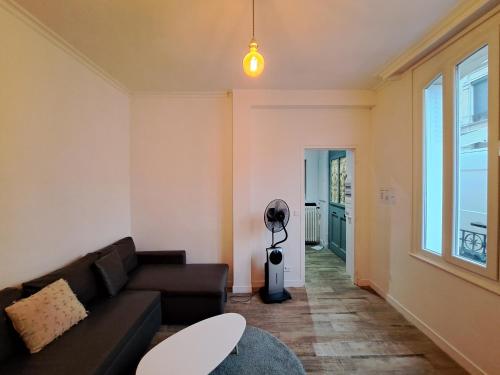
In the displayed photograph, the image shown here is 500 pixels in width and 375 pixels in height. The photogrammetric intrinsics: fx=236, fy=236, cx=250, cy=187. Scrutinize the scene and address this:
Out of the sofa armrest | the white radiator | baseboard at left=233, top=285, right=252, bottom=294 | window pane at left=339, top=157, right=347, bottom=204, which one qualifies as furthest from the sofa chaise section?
the white radiator

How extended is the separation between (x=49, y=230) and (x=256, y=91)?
2.86 meters

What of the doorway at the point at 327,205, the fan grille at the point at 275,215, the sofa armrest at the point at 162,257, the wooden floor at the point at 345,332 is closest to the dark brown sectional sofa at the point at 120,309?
the sofa armrest at the point at 162,257

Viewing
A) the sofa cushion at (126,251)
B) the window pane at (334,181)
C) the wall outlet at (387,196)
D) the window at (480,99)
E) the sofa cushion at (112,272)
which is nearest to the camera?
the window at (480,99)

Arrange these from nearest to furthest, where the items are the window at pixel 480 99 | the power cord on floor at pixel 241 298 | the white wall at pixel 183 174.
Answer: the window at pixel 480 99 → the power cord on floor at pixel 241 298 → the white wall at pixel 183 174

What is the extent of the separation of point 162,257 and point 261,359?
1.83 metres

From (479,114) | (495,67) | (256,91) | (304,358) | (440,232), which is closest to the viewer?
(495,67)

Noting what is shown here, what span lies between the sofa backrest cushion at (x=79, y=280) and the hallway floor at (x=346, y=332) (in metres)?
1.51

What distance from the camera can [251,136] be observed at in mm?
3496

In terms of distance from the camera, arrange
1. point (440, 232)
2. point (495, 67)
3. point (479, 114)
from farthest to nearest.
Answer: point (440, 232), point (479, 114), point (495, 67)

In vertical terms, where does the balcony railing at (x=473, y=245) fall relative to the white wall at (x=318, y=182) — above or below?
below

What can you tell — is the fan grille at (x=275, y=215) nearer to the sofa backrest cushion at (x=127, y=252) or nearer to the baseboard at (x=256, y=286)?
the baseboard at (x=256, y=286)

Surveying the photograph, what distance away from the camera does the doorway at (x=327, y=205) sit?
14.9 feet

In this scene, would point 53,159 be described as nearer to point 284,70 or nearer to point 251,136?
point 251,136

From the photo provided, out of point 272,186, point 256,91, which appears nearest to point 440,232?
point 272,186
